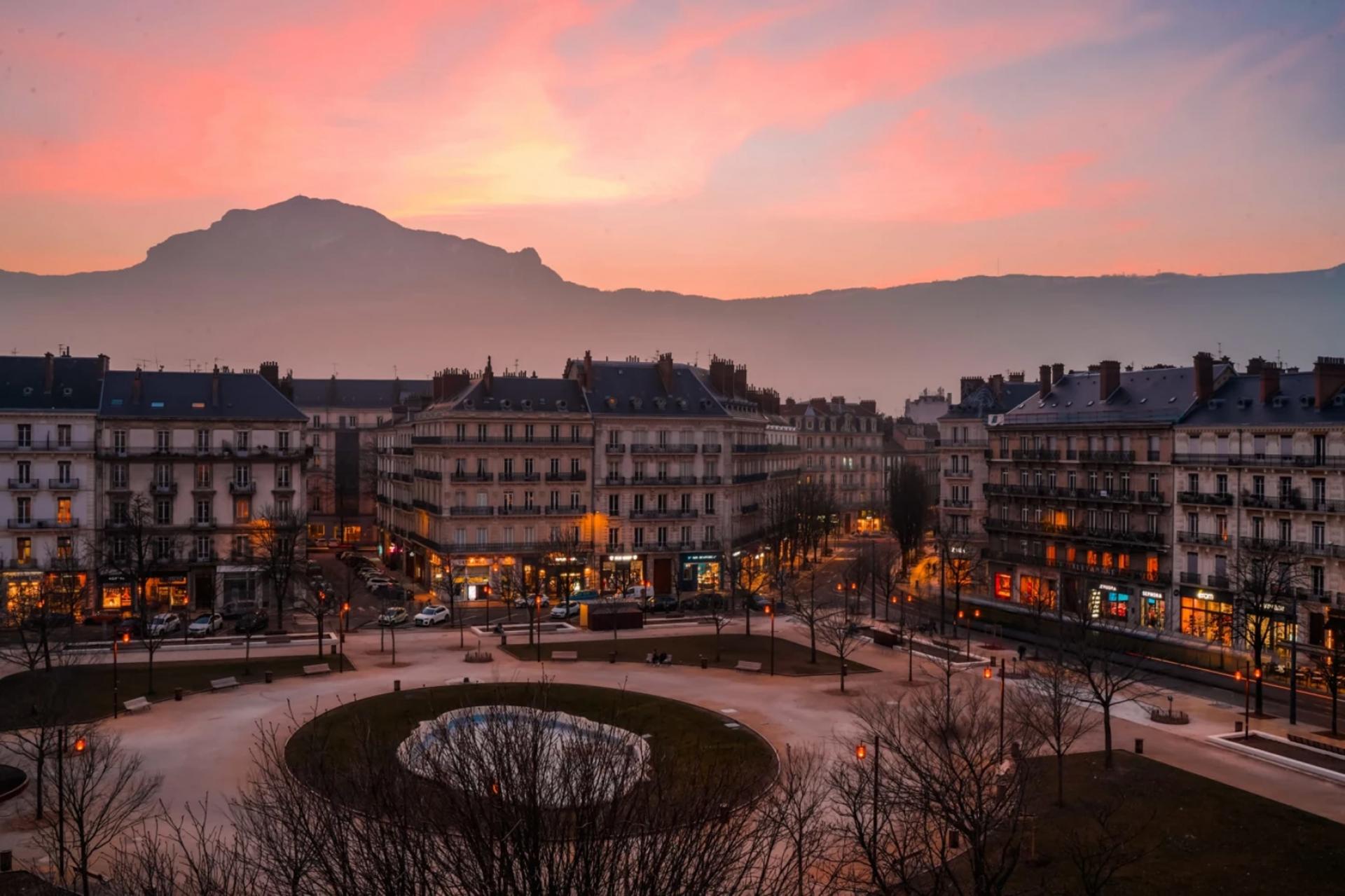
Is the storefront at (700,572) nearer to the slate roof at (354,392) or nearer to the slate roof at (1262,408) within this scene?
the slate roof at (1262,408)

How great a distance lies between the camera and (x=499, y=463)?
71.8m

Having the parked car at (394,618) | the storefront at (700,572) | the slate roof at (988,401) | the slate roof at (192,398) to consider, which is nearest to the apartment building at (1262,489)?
the slate roof at (988,401)

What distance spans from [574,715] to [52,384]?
4589cm

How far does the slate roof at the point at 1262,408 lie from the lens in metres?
50.9

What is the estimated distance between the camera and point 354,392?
12875 cm

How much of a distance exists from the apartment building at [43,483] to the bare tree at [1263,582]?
6116 centimetres

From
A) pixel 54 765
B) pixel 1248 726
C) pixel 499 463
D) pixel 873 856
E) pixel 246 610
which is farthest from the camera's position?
pixel 499 463

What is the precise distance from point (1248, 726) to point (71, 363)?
67.5m

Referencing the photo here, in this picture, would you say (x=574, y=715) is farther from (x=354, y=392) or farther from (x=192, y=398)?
(x=354, y=392)

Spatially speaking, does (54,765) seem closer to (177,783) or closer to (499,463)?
(177,783)

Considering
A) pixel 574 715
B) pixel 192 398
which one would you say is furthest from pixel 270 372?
pixel 574 715

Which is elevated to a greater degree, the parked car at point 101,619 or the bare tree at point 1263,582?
the bare tree at point 1263,582

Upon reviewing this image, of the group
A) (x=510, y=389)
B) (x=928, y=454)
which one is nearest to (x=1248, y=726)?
(x=510, y=389)

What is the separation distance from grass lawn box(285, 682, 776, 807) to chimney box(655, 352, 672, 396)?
3932 cm
